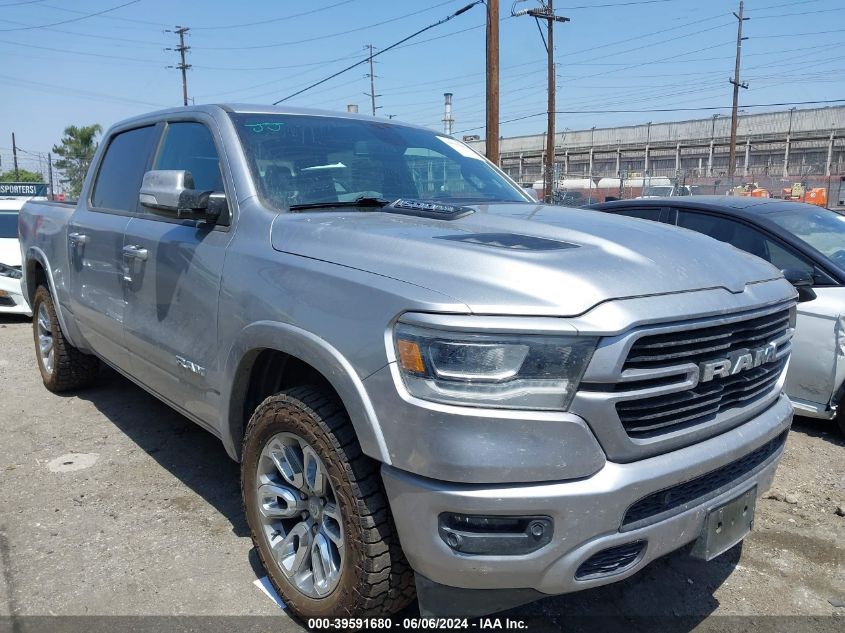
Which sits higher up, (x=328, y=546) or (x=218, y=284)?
(x=218, y=284)

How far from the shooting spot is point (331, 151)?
3262 millimetres

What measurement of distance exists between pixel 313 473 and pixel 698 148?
6557 cm

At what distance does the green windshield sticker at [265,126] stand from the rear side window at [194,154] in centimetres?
20

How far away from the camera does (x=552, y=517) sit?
191 centimetres

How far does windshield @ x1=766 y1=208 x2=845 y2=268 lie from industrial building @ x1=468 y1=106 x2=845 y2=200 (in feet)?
159

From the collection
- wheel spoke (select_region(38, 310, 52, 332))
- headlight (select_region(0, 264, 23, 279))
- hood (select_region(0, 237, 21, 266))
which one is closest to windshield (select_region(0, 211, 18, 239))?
hood (select_region(0, 237, 21, 266))

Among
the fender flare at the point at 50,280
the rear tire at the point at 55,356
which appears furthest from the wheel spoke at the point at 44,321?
the fender flare at the point at 50,280

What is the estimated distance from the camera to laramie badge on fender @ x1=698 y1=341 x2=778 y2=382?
6.93 feet

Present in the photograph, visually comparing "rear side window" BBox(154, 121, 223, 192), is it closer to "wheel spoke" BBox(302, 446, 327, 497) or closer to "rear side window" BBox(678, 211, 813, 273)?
A: "wheel spoke" BBox(302, 446, 327, 497)

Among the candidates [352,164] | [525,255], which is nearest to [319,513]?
[525,255]

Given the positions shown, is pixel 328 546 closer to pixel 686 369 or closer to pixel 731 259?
pixel 686 369

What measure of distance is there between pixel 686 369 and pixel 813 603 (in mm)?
1549

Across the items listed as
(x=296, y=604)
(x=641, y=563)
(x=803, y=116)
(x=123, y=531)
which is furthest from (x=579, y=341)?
(x=803, y=116)

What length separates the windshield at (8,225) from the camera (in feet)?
30.8
